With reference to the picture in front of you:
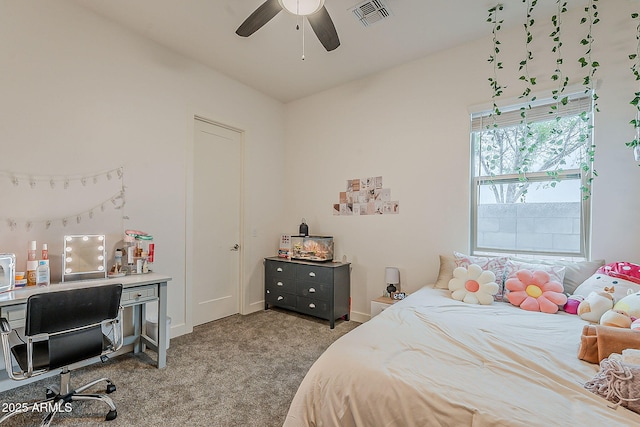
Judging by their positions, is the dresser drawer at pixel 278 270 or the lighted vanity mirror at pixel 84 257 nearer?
the lighted vanity mirror at pixel 84 257

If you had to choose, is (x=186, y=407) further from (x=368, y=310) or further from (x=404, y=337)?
(x=368, y=310)

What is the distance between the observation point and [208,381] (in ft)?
7.04

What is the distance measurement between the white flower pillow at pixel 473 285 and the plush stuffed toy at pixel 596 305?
1.67ft

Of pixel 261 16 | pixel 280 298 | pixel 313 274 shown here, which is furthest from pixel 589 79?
pixel 280 298

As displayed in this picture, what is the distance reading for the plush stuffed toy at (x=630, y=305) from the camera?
1626 mm

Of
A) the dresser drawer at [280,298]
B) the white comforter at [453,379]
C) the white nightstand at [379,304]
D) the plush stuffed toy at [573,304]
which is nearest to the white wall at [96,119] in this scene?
the dresser drawer at [280,298]

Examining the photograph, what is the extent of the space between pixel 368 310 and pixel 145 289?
238 cm

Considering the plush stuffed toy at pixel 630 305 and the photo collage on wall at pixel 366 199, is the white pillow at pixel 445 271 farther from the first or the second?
the plush stuffed toy at pixel 630 305

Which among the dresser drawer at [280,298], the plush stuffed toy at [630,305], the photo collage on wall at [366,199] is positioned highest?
the photo collage on wall at [366,199]

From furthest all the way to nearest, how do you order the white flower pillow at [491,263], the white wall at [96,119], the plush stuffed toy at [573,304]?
the white flower pillow at [491,263] < the white wall at [96,119] < the plush stuffed toy at [573,304]

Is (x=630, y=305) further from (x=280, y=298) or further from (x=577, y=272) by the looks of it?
(x=280, y=298)

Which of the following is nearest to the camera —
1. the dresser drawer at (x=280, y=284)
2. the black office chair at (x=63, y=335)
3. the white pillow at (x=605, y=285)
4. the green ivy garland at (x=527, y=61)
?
the black office chair at (x=63, y=335)

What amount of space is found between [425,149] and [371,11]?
56.0 inches

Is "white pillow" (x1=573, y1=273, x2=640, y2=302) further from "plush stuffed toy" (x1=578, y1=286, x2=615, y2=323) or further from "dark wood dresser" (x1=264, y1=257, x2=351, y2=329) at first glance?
"dark wood dresser" (x1=264, y1=257, x2=351, y2=329)
